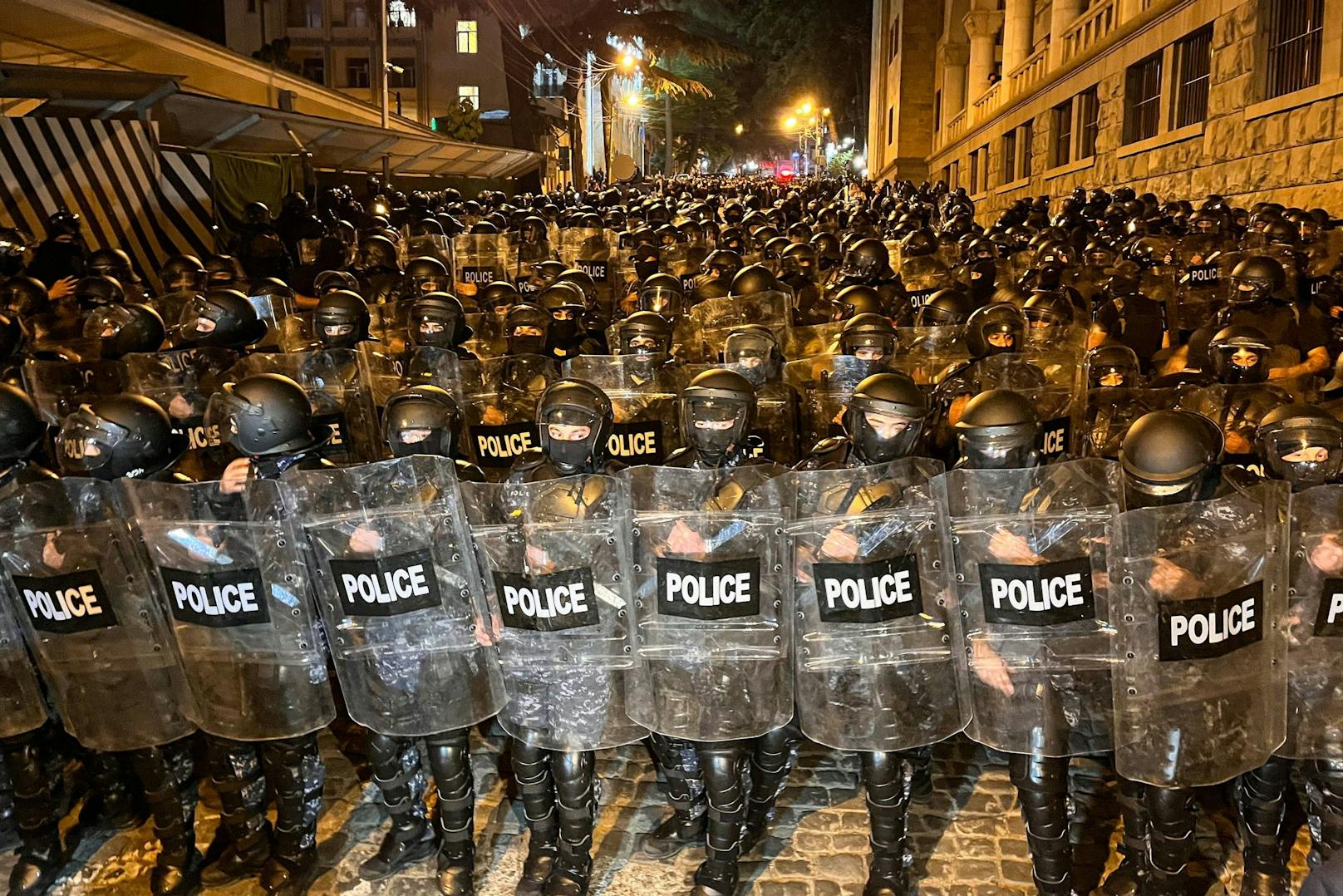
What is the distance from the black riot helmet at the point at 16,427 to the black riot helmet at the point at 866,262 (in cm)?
655

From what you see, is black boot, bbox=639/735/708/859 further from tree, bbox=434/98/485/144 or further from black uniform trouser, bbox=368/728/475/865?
tree, bbox=434/98/485/144

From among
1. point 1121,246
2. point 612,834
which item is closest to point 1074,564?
point 612,834

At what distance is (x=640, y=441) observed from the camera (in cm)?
562

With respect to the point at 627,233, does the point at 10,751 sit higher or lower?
lower

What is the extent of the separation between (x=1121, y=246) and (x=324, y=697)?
9.92 metres

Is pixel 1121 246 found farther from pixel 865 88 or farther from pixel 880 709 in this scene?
pixel 865 88

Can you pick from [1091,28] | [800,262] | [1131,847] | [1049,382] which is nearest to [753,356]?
[1049,382]

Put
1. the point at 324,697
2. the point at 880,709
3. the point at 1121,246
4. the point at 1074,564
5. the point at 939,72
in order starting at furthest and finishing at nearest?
the point at 939,72
the point at 1121,246
the point at 324,697
the point at 880,709
the point at 1074,564

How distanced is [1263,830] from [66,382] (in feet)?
19.9

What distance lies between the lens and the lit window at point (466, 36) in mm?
45250

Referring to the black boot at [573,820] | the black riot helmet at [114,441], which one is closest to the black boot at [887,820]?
the black boot at [573,820]

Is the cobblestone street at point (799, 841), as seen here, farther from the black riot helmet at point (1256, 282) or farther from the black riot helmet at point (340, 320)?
the black riot helmet at point (1256, 282)

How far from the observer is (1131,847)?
3.68 meters

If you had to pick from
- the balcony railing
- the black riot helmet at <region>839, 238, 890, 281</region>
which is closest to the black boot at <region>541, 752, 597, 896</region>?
the black riot helmet at <region>839, 238, 890, 281</region>
